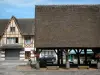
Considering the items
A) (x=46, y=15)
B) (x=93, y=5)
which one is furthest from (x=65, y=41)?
(x=93, y=5)

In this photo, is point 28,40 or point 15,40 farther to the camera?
point 28,40

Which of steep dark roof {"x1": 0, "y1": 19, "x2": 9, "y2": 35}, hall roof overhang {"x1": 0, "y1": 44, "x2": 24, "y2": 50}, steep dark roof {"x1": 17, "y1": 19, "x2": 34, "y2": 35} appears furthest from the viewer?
steep dark roof {"x1": 0, "y1": 19, "x2": 9, "y2": 35}

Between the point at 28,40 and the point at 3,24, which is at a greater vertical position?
the point at 3,24

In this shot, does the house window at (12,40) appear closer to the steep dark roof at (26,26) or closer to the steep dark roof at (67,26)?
the steep dark roof at (26,26)

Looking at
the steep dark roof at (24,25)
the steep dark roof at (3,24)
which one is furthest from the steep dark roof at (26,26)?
the steep dark roof at (3,24)

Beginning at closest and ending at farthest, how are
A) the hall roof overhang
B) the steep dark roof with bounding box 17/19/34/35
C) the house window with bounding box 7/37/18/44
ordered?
1. the hall roof overhang
2. the steep dark roof with bounding box 17/19/34/35
3. the house window with bounding box 7/37/18/44

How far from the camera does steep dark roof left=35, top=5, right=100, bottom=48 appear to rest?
32531mm

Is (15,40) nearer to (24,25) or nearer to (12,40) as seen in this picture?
(12,40)

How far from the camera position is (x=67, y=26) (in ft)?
111

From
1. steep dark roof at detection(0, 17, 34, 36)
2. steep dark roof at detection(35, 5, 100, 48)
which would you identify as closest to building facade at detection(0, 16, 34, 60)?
steep dark roof at detection(0, 17, 34, 36)

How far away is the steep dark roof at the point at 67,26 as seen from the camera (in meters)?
32.5

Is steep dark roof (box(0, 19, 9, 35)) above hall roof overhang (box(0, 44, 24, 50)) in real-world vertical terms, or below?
above

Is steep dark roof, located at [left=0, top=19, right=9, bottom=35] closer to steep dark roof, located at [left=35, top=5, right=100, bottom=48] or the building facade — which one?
the building facade

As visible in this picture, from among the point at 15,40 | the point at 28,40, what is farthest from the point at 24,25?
the point at 15,40
